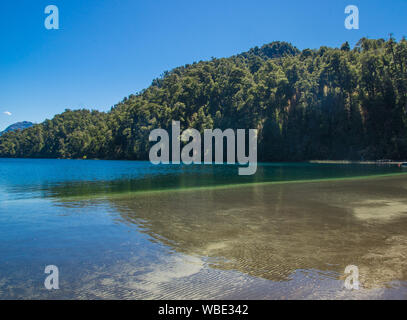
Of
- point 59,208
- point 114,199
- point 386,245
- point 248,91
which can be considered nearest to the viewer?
point 386,245

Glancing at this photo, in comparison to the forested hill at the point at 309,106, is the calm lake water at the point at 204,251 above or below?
below

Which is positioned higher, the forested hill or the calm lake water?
the forested hill

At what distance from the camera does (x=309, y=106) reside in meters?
91.0

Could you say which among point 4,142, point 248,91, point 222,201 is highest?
point 248,91

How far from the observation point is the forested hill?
8300 cm

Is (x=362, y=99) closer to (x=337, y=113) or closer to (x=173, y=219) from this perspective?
(x=337, y=113)

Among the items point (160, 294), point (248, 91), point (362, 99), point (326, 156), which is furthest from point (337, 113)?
point (160, 294)

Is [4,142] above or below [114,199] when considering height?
above

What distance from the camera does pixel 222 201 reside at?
63.9ft

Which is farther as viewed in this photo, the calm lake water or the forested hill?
the forested hill

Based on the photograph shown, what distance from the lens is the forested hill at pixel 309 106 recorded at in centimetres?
8300

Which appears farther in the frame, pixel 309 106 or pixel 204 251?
pixel 309 106

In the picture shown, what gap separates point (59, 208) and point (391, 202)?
65.1 ft

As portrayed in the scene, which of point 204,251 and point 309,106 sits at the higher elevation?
point 309,106
